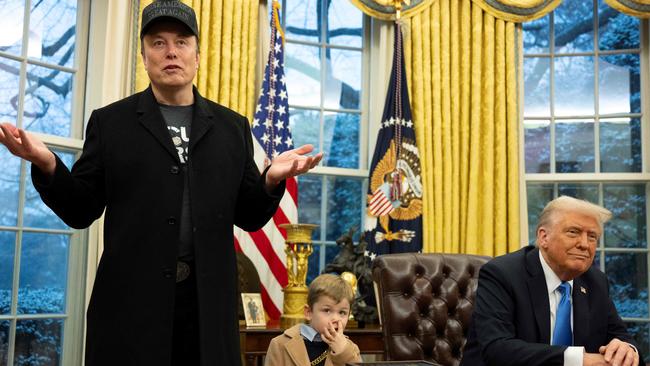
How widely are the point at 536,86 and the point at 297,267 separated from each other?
2.48 meters

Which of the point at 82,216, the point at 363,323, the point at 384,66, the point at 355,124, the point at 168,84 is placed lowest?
the point at 363,323

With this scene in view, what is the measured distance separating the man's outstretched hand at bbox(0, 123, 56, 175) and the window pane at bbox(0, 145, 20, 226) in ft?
8.81

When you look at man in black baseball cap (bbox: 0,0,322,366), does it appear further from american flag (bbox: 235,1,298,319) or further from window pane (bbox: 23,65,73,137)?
american flag (bbox: 235,1,298,319)

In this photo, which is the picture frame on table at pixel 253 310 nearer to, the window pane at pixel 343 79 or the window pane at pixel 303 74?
the window pane at pixel 303 74

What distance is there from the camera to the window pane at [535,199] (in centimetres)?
579

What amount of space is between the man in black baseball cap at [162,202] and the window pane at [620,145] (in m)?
4.19

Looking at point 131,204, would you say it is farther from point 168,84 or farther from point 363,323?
point 363,323

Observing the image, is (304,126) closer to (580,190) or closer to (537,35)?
(537,35)

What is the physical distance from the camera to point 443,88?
549 centimetres

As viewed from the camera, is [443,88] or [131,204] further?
[443,88]

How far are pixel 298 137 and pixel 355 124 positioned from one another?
1.49 ft

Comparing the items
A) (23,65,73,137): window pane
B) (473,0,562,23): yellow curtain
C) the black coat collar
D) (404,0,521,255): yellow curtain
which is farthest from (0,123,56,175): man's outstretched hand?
(473,0,562,23): yellow curtain

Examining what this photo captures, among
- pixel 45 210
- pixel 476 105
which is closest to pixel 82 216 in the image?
pixel 45 210

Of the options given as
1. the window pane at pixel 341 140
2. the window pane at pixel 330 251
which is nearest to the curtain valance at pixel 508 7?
the window pane at pixel 341 140
